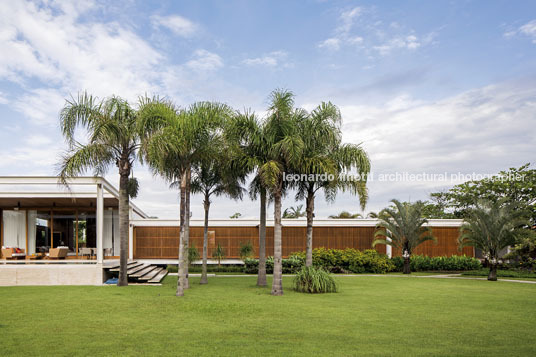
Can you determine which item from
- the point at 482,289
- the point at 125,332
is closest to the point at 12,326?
the point at 125,332

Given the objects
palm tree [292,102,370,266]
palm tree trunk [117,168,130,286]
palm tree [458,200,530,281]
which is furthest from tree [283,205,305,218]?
palm tree trunk [117,168,130,286]

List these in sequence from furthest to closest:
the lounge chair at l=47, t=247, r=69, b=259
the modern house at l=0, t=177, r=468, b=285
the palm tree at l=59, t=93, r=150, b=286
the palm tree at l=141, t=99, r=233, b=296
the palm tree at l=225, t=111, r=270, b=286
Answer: the lounge chair at l=47, t=247, r=69, b=259, the modern house at l=0, t=177, r=468, b=285, the palm tree at l=59, t=93, r=150, b=286, the palm tree at l=225, t=111, r=270, b=286, the palm tree at l=141, t=99, r=233, b=296

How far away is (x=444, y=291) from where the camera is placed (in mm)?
15734

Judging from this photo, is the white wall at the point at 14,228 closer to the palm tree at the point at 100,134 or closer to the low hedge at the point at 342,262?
the palm tree at the point at 100,134

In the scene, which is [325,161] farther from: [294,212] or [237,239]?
[294,212]

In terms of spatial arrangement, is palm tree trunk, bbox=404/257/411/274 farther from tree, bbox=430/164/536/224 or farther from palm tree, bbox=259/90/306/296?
palm tree, bbox=259/90/306/296

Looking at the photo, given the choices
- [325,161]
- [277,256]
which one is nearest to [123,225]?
[277,256]

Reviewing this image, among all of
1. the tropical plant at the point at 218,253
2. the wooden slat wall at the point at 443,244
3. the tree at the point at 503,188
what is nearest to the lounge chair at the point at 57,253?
the tropical plant at the point at 218,253

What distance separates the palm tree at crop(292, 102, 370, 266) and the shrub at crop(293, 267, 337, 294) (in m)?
0.94

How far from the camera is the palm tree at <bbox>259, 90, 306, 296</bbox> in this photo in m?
14.1

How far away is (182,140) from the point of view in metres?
14.0

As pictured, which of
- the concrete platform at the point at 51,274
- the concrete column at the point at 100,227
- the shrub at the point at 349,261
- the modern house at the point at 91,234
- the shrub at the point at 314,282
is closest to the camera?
the shrub at the point at 314,282

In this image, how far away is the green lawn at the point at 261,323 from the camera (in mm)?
7098

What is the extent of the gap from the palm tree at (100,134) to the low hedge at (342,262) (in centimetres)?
1030
